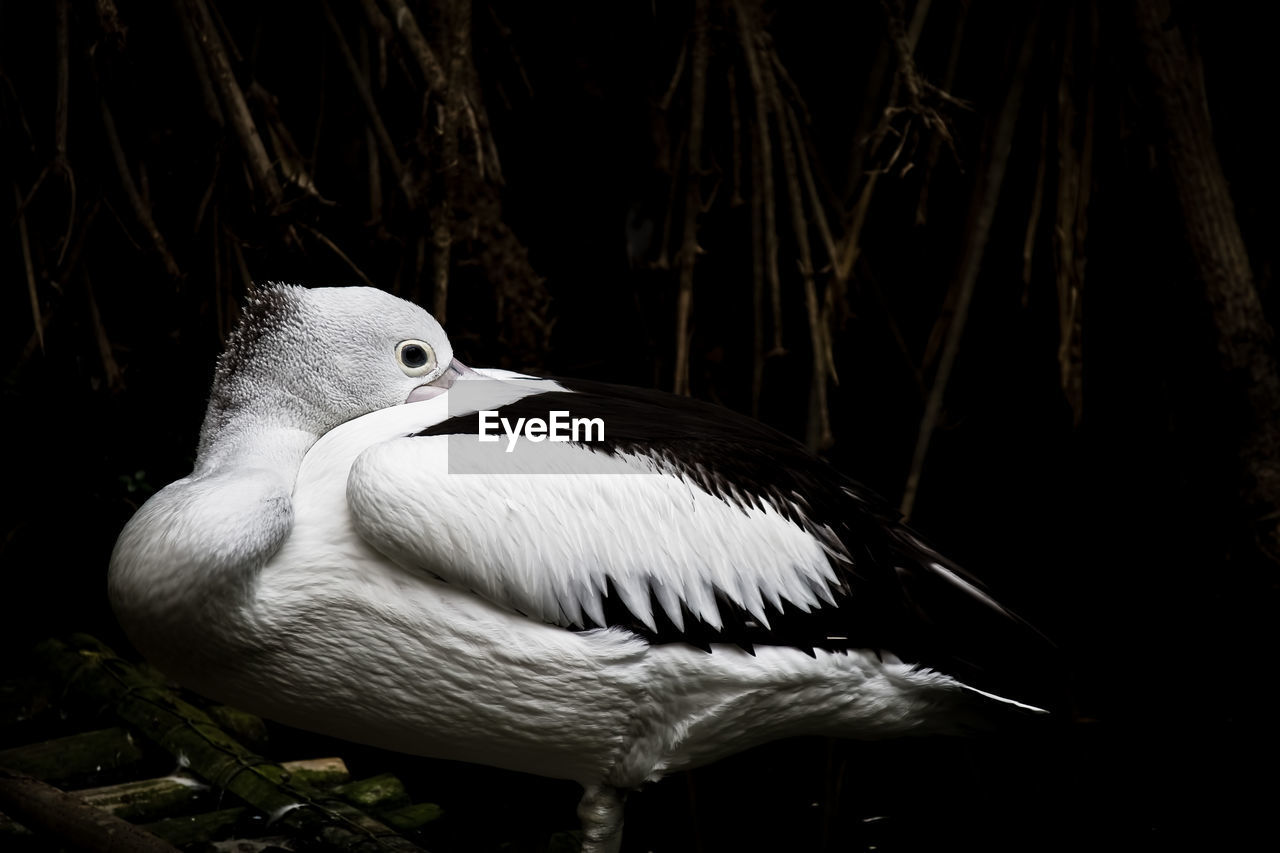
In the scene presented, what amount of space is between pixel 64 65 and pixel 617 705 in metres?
1.64

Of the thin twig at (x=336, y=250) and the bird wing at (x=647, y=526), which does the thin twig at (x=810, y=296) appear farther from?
the thin twig at (x=336, y=250)

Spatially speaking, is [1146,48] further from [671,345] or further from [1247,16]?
[671,345]

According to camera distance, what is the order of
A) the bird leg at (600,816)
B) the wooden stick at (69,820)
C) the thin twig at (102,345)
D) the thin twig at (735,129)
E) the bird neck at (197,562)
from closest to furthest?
the bird neck at (197,562)
the wooden stick at (69,820)
the bird leg at (600,816)
the thin twig at (102,345)
the thin twig at (735,129)

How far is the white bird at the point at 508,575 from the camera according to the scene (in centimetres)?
147

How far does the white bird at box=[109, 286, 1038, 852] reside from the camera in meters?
1.47

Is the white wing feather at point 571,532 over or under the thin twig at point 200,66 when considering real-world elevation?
under

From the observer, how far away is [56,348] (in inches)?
112

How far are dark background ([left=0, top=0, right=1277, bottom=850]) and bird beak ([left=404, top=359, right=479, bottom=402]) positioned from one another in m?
0.75

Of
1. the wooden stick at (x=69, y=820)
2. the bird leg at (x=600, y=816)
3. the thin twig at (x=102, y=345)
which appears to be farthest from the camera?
the thin twig at (x=102, y=345)

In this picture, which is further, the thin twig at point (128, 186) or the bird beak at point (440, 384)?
the thin twig at point (128, 186)

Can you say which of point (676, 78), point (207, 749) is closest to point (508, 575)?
point (207, 749)

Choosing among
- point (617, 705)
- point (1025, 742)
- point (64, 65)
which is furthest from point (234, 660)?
point (1025, 742)

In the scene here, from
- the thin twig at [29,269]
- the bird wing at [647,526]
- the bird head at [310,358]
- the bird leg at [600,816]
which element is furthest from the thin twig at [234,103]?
the bird leg at [600,816]

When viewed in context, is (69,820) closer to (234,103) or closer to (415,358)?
(415,358)
